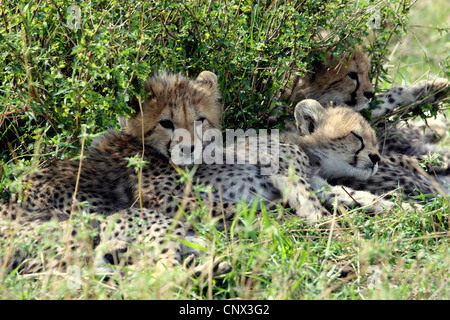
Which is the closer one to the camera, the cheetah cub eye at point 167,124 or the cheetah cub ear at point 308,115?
the cheetah cub eye at point 167,124

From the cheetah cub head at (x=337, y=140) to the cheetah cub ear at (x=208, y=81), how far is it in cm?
61

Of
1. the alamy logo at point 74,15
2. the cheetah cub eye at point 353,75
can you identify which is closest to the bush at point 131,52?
the alamy logo at point 74,15

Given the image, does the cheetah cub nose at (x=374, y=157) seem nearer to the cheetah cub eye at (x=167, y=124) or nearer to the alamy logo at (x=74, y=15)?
→ the cheetah cub eye at (x=167, y=124)

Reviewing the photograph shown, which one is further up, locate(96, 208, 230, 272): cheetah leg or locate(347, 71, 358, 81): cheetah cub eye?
locate(347, 71, 358, 81): cheetah cub eye

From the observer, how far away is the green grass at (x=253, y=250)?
2535mm

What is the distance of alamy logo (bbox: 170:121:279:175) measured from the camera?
3494 millimetres

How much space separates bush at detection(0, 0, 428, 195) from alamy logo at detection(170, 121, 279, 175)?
0.12 metres

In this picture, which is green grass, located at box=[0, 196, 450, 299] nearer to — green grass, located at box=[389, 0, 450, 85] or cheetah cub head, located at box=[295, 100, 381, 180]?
cheetah cub head, located at box=[295, 100, 381, 180]

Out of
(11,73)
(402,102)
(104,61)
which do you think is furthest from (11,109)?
(402,102)

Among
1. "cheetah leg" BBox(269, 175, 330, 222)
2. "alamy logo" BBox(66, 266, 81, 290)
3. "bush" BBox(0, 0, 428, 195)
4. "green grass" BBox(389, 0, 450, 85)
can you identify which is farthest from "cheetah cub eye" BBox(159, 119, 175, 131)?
"green grass" BBox(389, 0, 450, 85)

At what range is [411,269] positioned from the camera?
8.95ft

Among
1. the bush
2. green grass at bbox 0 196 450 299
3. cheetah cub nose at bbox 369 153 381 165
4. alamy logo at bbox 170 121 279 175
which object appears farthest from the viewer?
cheetah cub nose at bbox 369 153 381 165

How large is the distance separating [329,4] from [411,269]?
187 centimetres

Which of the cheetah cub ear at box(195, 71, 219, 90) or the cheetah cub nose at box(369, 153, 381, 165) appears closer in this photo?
the cheetah cub ear at box(195, 71, 219, 90)
